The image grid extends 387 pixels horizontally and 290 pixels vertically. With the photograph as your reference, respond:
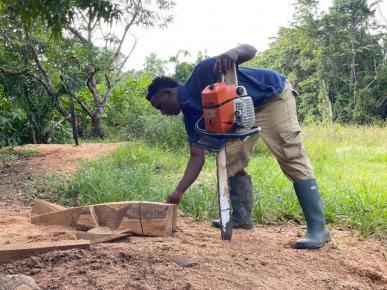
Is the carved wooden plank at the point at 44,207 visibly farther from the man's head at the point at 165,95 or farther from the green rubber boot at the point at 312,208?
the green rubber boot at the point at 312,208

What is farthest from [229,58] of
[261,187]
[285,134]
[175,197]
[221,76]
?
[261,187]

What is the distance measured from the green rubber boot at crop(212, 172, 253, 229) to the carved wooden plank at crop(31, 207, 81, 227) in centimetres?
113

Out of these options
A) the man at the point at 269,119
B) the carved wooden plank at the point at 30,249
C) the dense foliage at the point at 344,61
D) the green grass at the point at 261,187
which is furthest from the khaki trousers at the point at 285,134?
the dense foliage at the point at 344,61

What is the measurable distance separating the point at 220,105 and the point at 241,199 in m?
1.13

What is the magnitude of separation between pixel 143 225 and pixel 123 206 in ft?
0.62

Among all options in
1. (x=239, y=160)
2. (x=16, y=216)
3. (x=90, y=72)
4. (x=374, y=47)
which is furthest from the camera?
(x=374, y=47)

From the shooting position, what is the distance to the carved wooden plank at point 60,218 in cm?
339

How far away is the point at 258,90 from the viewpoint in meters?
3.19

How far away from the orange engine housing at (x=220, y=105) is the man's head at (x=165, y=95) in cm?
47

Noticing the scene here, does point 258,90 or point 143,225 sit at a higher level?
point 258,90

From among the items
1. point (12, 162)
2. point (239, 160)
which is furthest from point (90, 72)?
point (239, 160)

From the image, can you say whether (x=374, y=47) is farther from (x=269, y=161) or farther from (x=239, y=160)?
(x=239, y=160)

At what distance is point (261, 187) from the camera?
16.1 feet

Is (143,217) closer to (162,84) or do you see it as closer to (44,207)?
(162,84)
